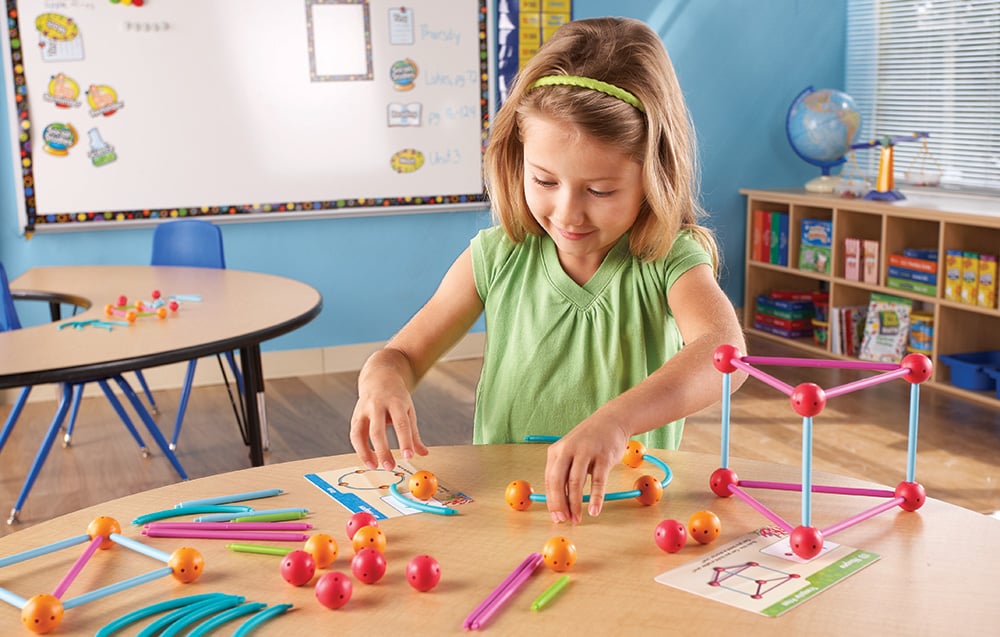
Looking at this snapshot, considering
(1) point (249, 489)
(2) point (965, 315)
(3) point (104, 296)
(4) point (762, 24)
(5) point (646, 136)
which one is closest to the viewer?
(1) point (249, 489)

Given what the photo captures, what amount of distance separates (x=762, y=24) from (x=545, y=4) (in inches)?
46.3

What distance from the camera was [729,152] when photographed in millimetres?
5227

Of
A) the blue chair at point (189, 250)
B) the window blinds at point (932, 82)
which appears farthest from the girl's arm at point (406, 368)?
the window blinds at point (932, 82)

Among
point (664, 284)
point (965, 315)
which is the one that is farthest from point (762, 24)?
point (664, 284)

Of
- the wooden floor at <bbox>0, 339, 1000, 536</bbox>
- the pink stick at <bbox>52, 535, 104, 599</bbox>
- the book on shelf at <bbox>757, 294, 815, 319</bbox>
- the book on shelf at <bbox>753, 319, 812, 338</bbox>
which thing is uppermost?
the pink stick at <bbox>52, 535, 104, 599</bbox>

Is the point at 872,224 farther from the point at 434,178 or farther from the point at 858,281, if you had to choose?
the point at 434,178

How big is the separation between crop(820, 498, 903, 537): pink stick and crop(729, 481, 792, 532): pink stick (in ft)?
0.13

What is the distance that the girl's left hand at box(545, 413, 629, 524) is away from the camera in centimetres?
99

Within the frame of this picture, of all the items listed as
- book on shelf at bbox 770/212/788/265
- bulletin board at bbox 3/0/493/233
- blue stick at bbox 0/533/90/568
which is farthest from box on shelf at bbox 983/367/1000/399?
blue stick at bbox 0/533/90/568

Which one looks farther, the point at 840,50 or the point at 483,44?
the point at 840,50

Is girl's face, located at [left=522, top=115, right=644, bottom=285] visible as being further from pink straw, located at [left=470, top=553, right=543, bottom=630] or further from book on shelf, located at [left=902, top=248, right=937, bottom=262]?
book on shelf, located at [left=902, top=248, right=937, bottom=262]

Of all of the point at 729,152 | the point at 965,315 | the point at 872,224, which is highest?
the point at 729,152

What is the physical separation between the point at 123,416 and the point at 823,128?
134 inches

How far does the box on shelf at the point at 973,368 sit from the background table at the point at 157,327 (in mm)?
2602
